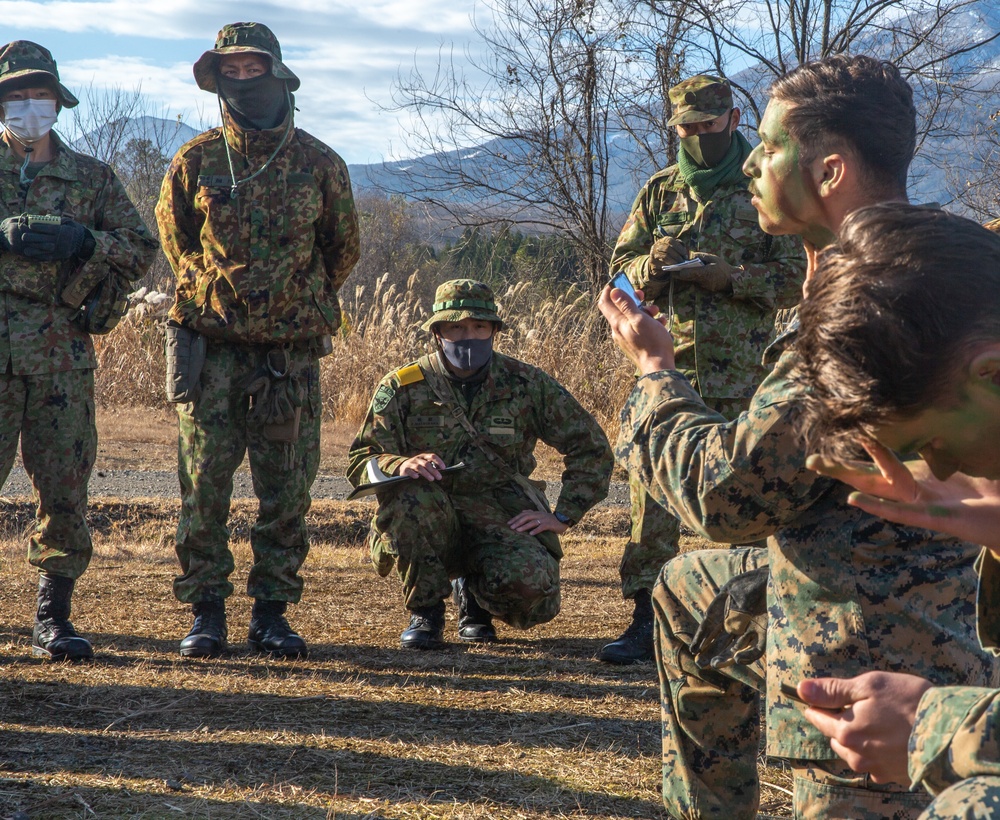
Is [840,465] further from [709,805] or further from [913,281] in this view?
[709,805]

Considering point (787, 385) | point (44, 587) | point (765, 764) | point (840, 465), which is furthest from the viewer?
point (44, 587)

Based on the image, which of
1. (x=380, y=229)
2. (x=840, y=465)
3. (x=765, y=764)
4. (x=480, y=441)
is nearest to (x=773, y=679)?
(x=840, y=465)

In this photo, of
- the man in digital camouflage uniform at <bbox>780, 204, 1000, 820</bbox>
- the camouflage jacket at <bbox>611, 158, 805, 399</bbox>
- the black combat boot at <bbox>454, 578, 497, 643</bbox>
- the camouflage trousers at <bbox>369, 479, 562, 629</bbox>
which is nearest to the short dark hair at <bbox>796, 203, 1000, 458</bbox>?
the man in digital camouflage uniform at <bbox>780, 204, 1000, 820</bbox>

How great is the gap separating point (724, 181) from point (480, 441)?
→ 60.7 inches

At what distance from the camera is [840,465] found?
1724mm

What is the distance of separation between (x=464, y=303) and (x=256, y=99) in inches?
48.7

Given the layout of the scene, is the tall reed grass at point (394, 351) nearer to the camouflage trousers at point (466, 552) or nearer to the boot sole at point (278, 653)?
the camouflage trousers at point (466, 552)

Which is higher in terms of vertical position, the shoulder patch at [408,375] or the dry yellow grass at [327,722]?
the shoulder patch at [408,375]

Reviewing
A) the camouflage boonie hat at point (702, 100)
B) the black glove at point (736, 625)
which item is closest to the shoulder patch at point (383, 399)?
the camouflage boonie hat at point (702, 100)

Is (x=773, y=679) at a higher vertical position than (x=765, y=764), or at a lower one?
higher

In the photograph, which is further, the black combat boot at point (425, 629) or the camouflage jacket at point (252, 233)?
the black combat boot at point (425, 629)

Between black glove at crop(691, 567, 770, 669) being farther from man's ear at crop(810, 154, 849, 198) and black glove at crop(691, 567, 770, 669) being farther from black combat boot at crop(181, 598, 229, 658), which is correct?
black combat boot at crop(181, 598, 229, 658)

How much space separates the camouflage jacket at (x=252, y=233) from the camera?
4648mm

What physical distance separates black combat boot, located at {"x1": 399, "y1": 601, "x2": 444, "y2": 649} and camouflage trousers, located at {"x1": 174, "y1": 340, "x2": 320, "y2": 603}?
1.72 feet
